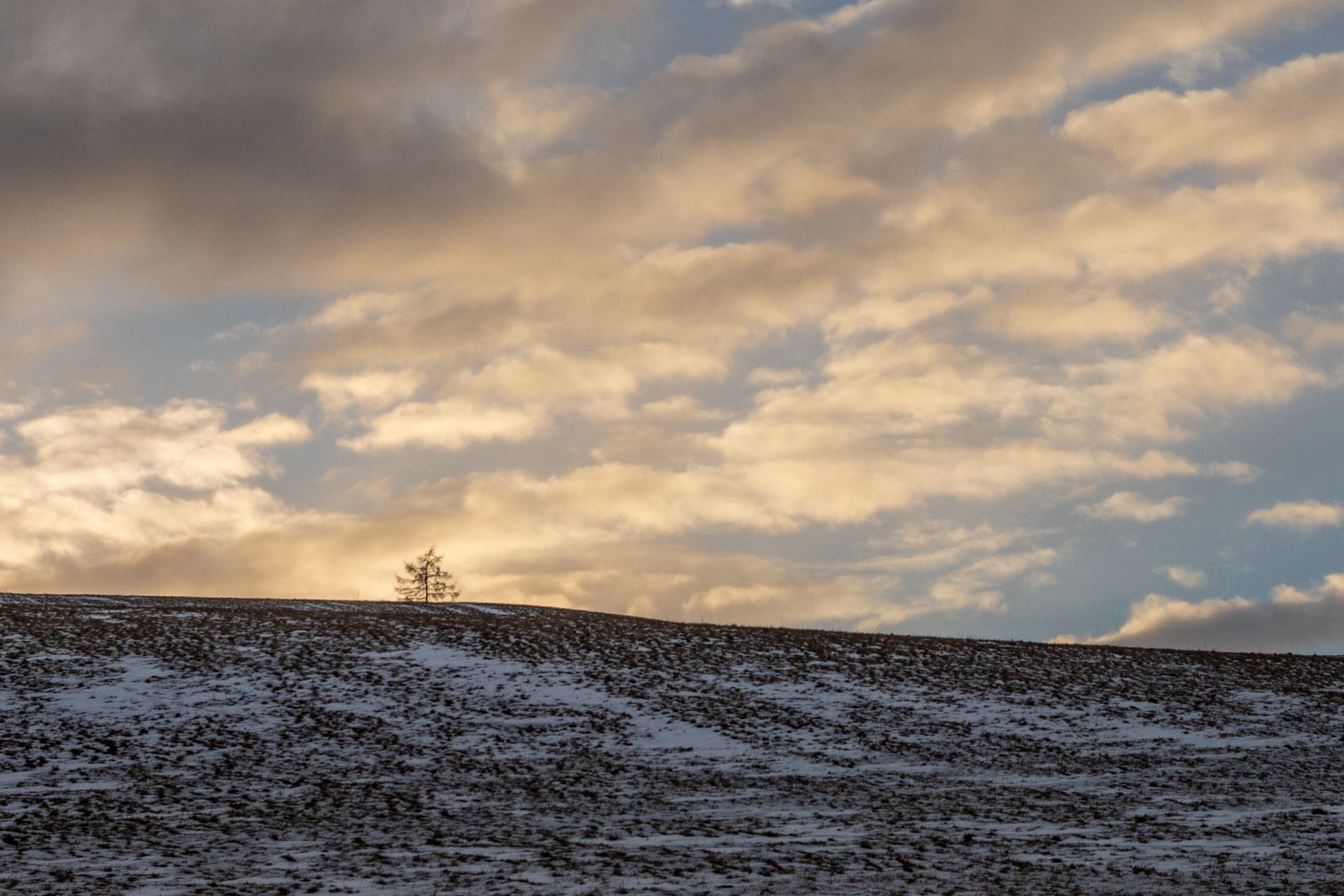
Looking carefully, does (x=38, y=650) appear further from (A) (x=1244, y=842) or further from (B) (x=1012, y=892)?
(A) (x=1244, y=842)

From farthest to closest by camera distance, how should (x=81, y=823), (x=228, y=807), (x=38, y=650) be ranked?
(x=38, y=650), (x=228, y=807), (x=81, y=823)

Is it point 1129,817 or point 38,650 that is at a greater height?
point 38,650

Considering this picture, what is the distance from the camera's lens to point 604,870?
46.4 ft

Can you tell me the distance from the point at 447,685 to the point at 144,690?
7680 mm

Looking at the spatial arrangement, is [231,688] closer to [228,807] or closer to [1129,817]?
[228,807]

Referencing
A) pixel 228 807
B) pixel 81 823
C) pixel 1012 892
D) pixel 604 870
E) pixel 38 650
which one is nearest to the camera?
pixel 1012 892

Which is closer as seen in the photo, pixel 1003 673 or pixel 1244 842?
pixel 1244 842

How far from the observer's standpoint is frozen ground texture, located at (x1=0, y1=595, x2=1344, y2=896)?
14.5 m

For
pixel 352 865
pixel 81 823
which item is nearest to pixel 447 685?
pixel 81 823

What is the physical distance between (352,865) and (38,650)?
20.5 metres

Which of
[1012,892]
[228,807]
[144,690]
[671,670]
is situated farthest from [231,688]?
[1012,892]

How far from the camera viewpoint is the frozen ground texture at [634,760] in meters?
14.5

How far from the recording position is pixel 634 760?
2319 cm

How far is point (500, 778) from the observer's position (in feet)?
71.1
